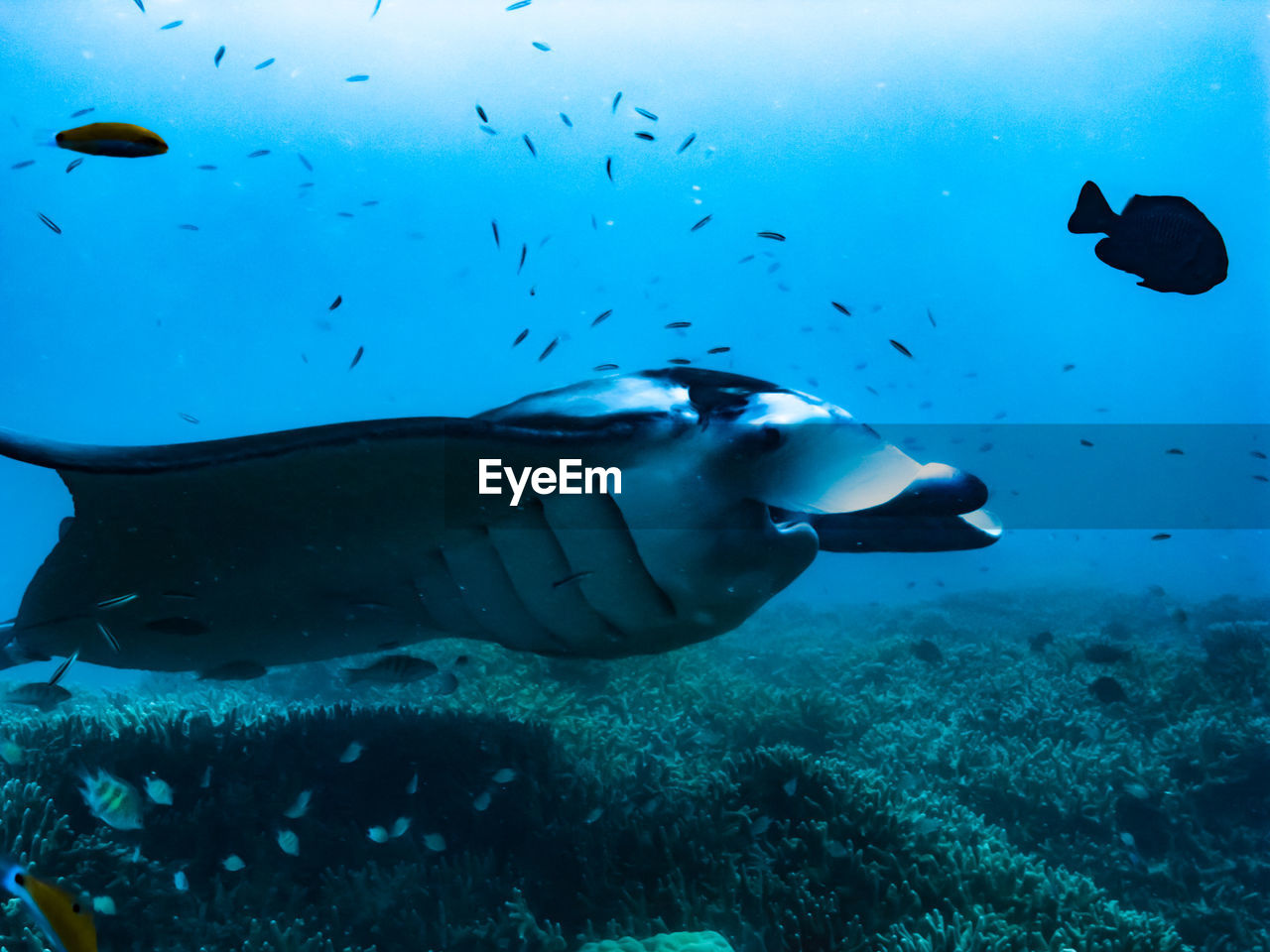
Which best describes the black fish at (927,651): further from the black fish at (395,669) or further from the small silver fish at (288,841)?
the small silver fish at (288,841)

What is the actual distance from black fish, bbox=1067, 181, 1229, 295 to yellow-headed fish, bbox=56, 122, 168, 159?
4572 millimetres

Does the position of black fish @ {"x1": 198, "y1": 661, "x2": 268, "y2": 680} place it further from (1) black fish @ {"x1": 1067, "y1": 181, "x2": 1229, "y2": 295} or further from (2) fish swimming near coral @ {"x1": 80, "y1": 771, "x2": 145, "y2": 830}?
(1) black fish @ {"x1": 1067, "y1": 181, "x2": 1229, "y2": 295}

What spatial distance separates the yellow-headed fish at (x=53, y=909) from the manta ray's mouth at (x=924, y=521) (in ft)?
5.81

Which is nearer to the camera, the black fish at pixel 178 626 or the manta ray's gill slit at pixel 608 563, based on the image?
the manta ray's gill slit at pixel 608 563

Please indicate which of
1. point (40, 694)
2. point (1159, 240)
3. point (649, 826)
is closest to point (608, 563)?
point (649, 826)

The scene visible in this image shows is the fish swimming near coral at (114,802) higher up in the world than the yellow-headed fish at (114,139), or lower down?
lower down

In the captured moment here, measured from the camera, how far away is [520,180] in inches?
1965

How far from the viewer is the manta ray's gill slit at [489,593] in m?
1.98

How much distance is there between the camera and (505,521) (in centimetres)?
188

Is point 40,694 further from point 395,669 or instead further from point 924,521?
point 924,521

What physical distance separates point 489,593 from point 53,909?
3.83 feet

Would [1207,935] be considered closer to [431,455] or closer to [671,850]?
[671,850]

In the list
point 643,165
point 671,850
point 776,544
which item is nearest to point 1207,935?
point 671,850

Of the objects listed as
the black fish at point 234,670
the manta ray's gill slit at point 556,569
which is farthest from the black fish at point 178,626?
the manta ray's gill slit at point 556,569
